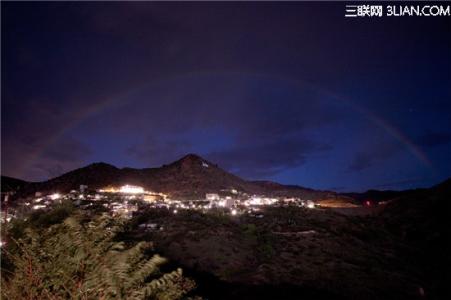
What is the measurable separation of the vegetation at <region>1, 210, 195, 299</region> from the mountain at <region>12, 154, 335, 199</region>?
59.0 meters

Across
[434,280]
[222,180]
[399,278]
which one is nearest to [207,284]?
[399,278]

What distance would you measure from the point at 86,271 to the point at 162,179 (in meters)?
78.6

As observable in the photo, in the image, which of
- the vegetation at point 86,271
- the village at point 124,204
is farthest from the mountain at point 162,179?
the vegetation at point 86,271

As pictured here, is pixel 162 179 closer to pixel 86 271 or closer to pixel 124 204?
pixel 124 204

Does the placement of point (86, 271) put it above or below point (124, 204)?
below

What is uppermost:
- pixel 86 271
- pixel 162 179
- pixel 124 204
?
pixel 162 179

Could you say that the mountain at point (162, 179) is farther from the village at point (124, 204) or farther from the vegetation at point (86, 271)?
the vegetation at point (86, 271)

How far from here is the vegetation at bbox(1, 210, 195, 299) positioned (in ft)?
15.6

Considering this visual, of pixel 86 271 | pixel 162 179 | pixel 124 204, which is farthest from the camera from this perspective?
pixel 162 179

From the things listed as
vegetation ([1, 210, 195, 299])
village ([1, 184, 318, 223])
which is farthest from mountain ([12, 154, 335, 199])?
vegetation ([1, 210, 195, 299])

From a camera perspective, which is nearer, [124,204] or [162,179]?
[124,204]

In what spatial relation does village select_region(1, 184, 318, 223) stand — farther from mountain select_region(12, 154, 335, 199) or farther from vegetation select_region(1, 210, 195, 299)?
vegetation select_region(1, 210, 195, 299)

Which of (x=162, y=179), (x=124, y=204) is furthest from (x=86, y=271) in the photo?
(x=162, y=179)

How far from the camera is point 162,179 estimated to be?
82.6m
